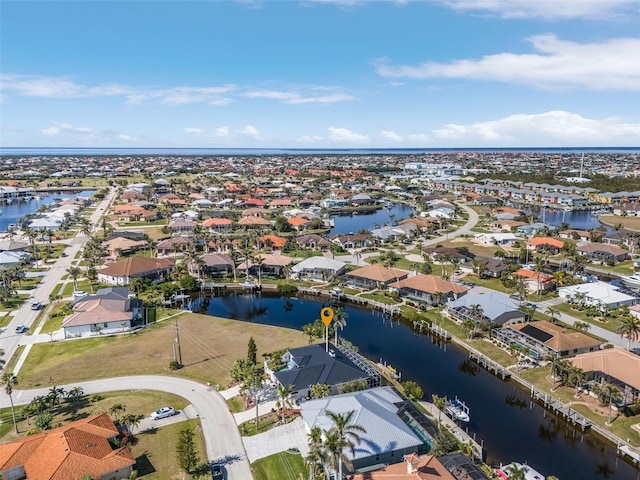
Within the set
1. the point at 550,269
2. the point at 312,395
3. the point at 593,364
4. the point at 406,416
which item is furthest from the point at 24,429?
the point at 550,269

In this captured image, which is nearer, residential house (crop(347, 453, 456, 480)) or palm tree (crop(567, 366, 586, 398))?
residential house (crop(347, 453, 456, 480))

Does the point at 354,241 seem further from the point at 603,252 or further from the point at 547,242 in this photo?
the point at 603,252

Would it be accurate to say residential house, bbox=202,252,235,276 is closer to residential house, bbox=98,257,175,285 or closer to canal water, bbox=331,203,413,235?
residential house, bbox=98,257,175,285

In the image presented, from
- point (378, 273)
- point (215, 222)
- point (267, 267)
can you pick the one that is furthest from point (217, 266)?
point (215, 222)

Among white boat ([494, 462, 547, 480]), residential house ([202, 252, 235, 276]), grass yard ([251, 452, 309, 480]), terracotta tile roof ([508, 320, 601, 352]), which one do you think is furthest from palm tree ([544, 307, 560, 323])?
residential house ([202, 252, 235, 276])

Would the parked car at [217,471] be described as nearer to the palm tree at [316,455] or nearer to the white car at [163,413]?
the palm tree at [316,455]
